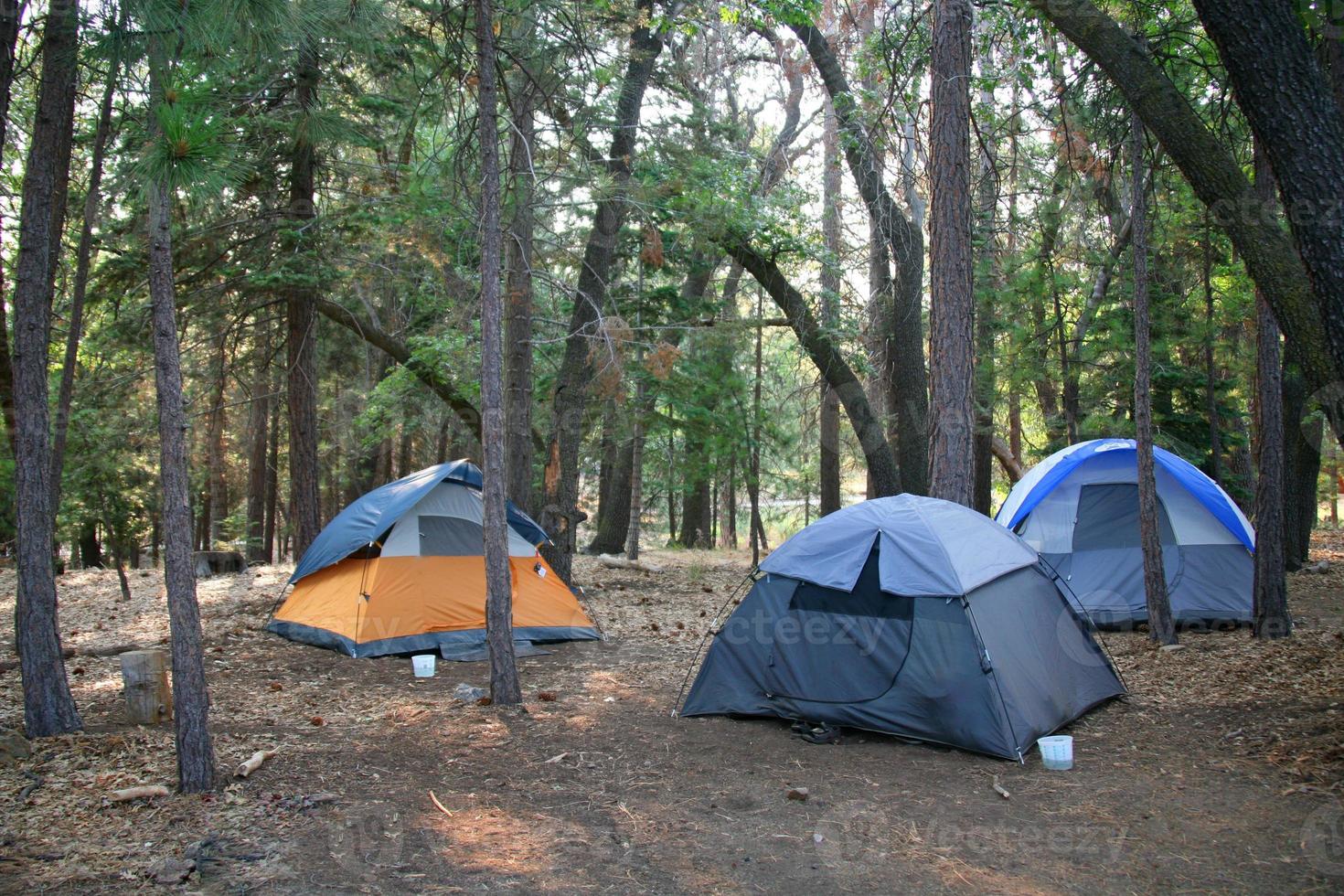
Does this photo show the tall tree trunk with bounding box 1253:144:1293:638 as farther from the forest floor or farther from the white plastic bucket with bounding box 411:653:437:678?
the white plastic bucket with bounding box 411:653:437:678

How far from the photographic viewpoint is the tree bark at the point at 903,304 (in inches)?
443

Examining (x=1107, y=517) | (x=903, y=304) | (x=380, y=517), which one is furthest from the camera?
(x=903, y=304)

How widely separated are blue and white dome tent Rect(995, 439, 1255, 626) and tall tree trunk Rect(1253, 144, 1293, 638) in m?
0.97

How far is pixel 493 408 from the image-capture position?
6.31 metres

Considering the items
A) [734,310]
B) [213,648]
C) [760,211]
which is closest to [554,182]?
[760,211]

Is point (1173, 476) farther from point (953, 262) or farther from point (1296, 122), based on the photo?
point (1296, 122)

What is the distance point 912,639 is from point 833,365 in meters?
7.11

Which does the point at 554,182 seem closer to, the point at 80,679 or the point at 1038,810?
the point at 80,679

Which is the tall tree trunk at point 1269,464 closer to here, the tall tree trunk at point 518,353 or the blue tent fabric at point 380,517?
the blue tent fabric at point 380,517

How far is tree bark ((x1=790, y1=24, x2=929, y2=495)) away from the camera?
11.2 metres

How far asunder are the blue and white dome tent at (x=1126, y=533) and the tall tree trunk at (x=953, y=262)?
222 centimetres

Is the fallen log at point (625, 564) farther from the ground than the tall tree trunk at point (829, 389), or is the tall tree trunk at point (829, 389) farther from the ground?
the tall tree trunk at point (829, 389)

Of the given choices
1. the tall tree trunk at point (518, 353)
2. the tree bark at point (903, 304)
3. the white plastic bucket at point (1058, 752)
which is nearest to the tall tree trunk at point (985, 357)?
the tree bark at point (903, 304)

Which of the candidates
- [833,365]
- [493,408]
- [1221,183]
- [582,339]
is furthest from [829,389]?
[1221,183]
